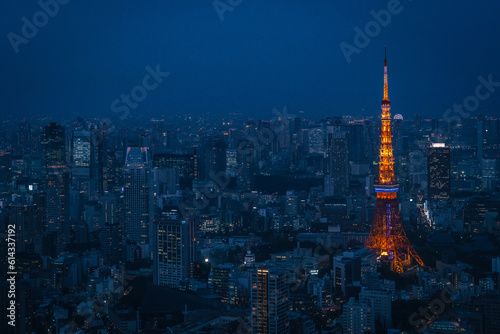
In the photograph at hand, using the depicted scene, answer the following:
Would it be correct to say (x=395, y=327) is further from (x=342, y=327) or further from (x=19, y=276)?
(x=19, y=276)

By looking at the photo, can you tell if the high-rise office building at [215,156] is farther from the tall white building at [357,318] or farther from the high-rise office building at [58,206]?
the tall white building at [357,318]

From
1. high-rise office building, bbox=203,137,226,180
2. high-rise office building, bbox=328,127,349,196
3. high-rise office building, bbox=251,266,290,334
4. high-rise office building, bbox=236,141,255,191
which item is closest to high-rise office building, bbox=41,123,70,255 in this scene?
high-rise office building, bbox=203,137,226,180

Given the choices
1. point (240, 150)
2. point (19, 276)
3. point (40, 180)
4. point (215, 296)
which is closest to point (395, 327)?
point (215, 296)

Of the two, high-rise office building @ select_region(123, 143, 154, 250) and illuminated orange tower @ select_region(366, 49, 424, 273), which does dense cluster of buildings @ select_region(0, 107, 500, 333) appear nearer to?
high-rise office building @ select_region(123, 143, 154, 250)

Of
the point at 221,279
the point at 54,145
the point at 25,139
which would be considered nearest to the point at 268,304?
the point at 221,279

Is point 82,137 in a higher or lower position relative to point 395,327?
higher

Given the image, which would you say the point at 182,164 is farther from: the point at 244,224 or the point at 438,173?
the point at 438,173
